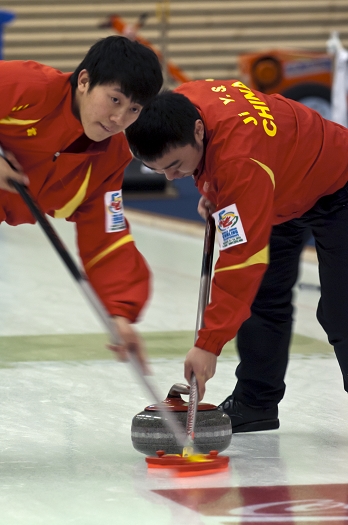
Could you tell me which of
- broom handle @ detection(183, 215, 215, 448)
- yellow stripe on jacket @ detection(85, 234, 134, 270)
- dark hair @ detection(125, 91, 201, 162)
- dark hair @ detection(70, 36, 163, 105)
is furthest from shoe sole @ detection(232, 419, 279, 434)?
dark hair @ detection(70, 36, 163, 105)

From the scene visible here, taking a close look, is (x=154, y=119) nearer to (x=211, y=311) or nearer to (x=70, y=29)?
(x=211, y=311)

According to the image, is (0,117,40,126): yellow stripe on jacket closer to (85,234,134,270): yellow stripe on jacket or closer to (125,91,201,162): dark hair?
(125,91,201,162): dark hair

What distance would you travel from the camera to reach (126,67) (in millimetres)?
2459

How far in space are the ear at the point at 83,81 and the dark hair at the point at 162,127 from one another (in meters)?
0.18

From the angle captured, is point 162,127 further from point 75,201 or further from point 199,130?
point 75,201

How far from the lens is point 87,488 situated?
244 centimetres

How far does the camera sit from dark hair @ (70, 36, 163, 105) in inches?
96.0

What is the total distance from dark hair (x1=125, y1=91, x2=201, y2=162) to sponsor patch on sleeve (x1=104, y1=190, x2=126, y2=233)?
29cm

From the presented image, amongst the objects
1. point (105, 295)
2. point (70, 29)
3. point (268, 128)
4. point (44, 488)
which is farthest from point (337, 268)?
point (70, 29)

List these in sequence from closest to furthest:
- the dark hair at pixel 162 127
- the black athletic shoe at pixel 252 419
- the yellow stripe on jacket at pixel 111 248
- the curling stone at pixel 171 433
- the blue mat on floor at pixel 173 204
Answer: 1. the dark hair at pixel 162 127
2. the curling stone at pixel 171 433
3. the yellow stripe on jacket at pixel 111 248
4. the black athletic shoe at pixel 252 419
5. the blue mat on floor at pixel 173 204

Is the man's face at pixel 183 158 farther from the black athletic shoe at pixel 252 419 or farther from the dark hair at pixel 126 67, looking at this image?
the black athletic shoe at pixel 252 419

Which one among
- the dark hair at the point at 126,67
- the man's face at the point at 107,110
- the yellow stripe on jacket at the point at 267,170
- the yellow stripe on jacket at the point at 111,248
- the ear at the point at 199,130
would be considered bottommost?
the yellow stripe on jacket at the point at 111,248

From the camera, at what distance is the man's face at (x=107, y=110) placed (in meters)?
2.44

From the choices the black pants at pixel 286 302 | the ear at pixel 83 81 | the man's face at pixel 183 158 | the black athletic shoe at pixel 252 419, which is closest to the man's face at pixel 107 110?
the ear at pixel 83 81
